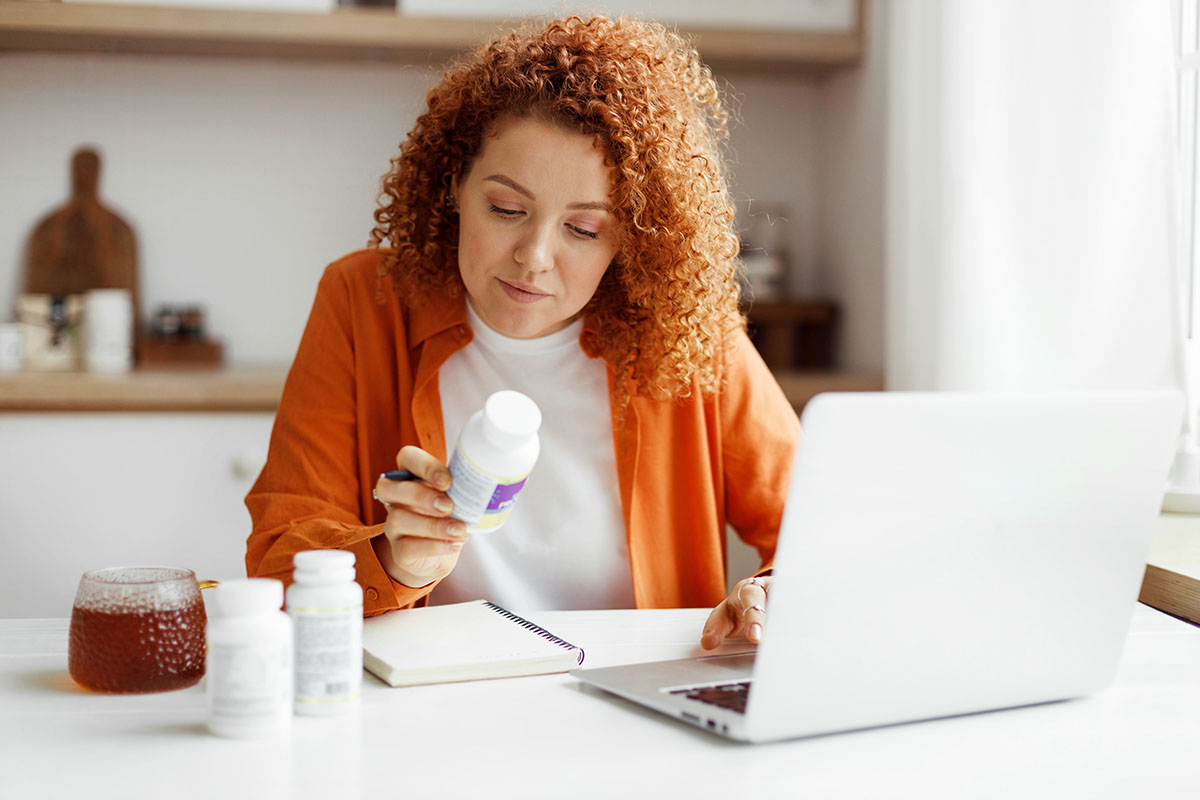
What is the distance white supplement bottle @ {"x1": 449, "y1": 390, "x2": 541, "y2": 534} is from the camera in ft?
2.77

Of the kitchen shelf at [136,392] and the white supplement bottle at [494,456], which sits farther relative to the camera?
the kitchen shelf at [136,392]

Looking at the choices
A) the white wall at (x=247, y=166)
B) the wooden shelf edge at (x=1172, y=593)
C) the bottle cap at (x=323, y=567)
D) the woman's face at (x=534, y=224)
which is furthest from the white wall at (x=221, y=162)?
the bottle cap at (x=323, y=567)

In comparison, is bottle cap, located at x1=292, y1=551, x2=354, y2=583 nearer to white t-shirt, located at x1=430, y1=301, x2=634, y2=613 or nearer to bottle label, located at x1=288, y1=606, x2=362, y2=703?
bottle label, located at x1=288, y1=606, x2=362, y2=703

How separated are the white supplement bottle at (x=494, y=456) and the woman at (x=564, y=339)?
382 millimetres

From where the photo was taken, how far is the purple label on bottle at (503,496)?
2.88ft

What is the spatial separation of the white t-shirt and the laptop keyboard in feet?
1.73

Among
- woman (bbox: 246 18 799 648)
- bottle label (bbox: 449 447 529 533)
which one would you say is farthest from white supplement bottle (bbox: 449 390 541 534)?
woman (bbox: 246 18 799 648)

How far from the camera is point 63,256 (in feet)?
8.52

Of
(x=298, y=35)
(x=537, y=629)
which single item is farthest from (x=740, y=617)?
(x=298, y=35)

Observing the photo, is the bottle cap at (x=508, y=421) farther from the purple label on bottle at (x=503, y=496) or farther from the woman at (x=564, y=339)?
the woman at (x=564, y=339)

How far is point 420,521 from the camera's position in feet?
3.23

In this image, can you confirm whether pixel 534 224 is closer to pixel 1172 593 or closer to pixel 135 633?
pixel 135 633

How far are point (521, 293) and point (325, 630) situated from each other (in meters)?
0.58

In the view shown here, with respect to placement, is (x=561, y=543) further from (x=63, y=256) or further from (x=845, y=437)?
(x=63, y=256)
